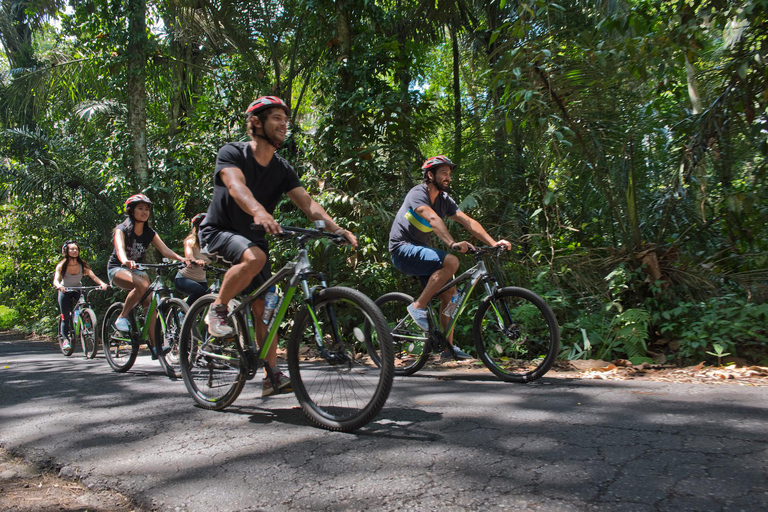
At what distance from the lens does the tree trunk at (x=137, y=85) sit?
11.1 meters

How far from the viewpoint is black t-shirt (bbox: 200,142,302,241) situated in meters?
3.84

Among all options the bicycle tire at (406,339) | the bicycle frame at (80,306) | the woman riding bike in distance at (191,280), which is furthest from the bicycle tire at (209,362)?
the bicycle frame at (80,306)

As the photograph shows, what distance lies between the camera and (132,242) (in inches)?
271

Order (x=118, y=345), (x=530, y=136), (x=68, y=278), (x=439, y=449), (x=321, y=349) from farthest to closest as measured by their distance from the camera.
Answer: (x=68, y=278) < (x=530, y=136) < (x=118, y=345) < (x=321, y=349) < (x=439, y=449)

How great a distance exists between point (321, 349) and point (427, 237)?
8.60 ft

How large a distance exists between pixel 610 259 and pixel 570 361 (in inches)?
61.6

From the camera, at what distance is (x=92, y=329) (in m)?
8.99

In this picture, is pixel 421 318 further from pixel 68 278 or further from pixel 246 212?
pixel 68 278

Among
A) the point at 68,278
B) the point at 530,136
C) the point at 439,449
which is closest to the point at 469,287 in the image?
the point at 439,449

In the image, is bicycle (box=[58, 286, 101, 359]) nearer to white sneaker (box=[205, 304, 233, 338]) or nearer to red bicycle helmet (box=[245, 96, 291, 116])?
white sneaker (box=[205, 304, 233, 338])

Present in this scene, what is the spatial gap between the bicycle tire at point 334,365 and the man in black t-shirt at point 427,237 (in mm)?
1860

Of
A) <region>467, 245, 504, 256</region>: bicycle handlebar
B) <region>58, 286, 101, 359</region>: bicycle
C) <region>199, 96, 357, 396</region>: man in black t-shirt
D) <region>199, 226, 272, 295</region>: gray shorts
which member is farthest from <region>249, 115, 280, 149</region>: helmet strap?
<region>58, 286, 101, 359</region>: bicycle

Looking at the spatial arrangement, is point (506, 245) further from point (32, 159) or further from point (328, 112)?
point (32, 159)

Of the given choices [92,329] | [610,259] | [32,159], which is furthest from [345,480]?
[32,159]
